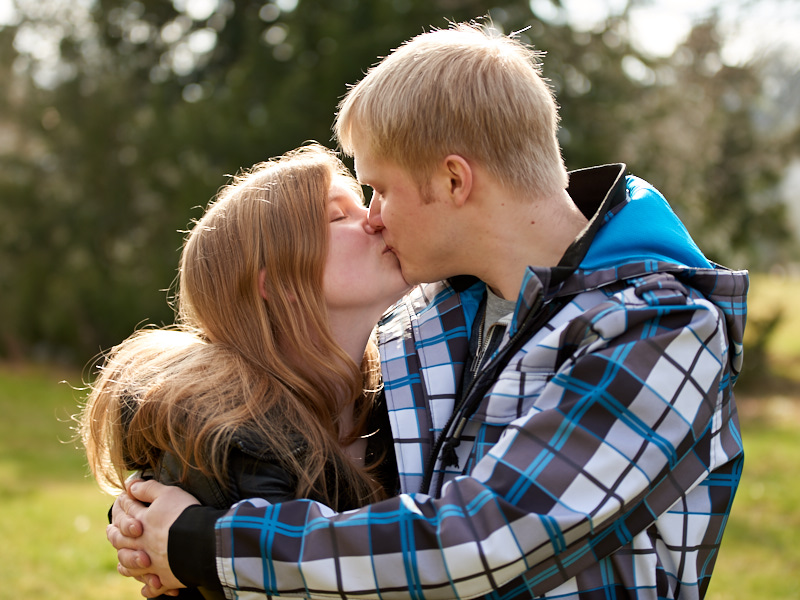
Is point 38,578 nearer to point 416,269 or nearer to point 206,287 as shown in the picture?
point 206,287

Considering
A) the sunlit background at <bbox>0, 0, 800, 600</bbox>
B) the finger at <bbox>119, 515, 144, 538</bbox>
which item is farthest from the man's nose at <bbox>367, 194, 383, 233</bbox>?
the sunlit background at <bbox>0, 0, 800, 600</bbox>

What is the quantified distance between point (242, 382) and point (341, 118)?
0.80 m

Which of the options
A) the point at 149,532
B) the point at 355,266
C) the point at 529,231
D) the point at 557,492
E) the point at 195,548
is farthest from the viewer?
the point at 355,266

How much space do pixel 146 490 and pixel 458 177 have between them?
1.14 metres

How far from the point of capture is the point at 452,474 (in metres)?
2.02

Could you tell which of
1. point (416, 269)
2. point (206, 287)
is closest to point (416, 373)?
point (416, 269)

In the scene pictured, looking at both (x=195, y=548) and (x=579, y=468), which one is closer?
(x=579, y=468)

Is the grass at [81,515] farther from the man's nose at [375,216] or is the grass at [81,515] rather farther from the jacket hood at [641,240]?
the jacket hood at [641,240]

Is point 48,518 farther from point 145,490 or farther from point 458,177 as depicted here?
point 458,177

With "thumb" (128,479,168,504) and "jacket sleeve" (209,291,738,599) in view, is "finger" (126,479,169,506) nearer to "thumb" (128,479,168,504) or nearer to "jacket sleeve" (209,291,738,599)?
"thumb" (128,479,168,504)

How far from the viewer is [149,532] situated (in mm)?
1978

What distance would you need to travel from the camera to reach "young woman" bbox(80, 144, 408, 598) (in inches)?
81.8

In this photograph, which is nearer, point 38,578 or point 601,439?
point 601,439

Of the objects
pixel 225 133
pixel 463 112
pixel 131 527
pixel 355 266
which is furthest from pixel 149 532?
pixel 225 133
